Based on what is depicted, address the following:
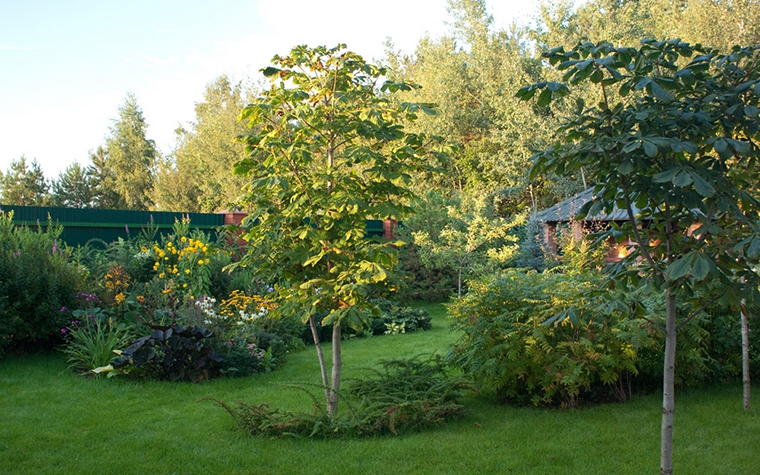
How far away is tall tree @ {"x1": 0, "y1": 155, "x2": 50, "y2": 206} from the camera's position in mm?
35781

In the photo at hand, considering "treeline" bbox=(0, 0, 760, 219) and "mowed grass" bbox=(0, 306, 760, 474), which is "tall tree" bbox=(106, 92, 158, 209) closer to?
"treeline" bbox=(0, 0, 760, 219)

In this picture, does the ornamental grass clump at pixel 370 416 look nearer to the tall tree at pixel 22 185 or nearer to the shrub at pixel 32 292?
the shrub at pixel 32 292

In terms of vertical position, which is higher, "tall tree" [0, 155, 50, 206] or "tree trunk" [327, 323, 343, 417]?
"tall tree" [0, 155, 50, 206]

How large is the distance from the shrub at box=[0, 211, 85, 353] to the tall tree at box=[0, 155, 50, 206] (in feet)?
106

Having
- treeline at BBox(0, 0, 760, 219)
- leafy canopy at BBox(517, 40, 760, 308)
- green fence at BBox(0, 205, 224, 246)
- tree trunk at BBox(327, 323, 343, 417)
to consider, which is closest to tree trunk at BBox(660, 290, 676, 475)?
leafy canopy at BBox(517, 40, 760, 308)

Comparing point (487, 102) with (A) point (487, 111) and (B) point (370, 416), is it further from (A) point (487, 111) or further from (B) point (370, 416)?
(B) point (370, 416)

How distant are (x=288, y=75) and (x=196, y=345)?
3.06 meters

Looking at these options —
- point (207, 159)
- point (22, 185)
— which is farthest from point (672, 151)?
point (22, 185)

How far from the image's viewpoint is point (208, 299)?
822cm

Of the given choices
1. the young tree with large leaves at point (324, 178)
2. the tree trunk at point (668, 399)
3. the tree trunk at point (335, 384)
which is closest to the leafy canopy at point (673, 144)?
the tree trunk at point (668, 399)

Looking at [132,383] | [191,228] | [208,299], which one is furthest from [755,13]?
[132,383]

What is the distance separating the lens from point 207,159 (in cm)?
3206

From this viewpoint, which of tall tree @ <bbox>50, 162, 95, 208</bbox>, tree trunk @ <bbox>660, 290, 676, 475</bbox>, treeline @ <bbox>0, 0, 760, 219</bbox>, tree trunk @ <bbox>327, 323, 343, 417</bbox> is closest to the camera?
tree trunk @ <bbox>660, 290, 676, 475</bbox>

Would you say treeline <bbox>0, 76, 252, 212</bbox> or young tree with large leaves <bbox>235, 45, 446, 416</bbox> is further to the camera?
treeline <bbox>0, 76, 252, 212</bbox>
